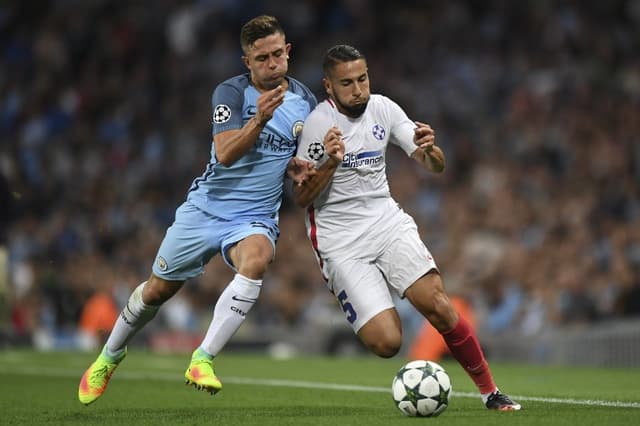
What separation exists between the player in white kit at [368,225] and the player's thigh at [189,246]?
1.89 ft

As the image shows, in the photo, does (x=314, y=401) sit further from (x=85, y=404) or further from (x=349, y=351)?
(x=349, y=351)

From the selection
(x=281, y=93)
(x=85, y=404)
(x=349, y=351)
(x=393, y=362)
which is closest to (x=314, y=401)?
(x=85, y=404)

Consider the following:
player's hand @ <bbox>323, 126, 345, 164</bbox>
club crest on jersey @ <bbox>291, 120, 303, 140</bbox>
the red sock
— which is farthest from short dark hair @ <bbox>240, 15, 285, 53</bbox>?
the red sock

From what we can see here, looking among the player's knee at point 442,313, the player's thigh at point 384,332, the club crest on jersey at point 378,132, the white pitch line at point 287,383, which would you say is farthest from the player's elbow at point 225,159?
the white pitch line at point 287,383

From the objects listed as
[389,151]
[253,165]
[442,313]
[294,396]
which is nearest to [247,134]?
[253,165]

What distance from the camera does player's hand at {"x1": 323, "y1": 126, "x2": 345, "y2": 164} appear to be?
7.45 metres

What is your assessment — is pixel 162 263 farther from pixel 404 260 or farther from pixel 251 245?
pixel 404 260

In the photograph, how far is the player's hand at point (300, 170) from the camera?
7.69m

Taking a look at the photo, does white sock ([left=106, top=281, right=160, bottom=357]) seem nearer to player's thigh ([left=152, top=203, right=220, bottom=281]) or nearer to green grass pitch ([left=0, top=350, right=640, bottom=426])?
player's thigh ([left=152, top=203, right=220, bottom=281])

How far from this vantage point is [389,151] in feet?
64.4

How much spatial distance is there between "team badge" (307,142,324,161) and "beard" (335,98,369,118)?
26 centimetres

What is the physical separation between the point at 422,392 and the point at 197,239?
170 centimetres

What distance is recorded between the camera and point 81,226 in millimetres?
21734

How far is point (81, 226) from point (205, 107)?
112 inches
